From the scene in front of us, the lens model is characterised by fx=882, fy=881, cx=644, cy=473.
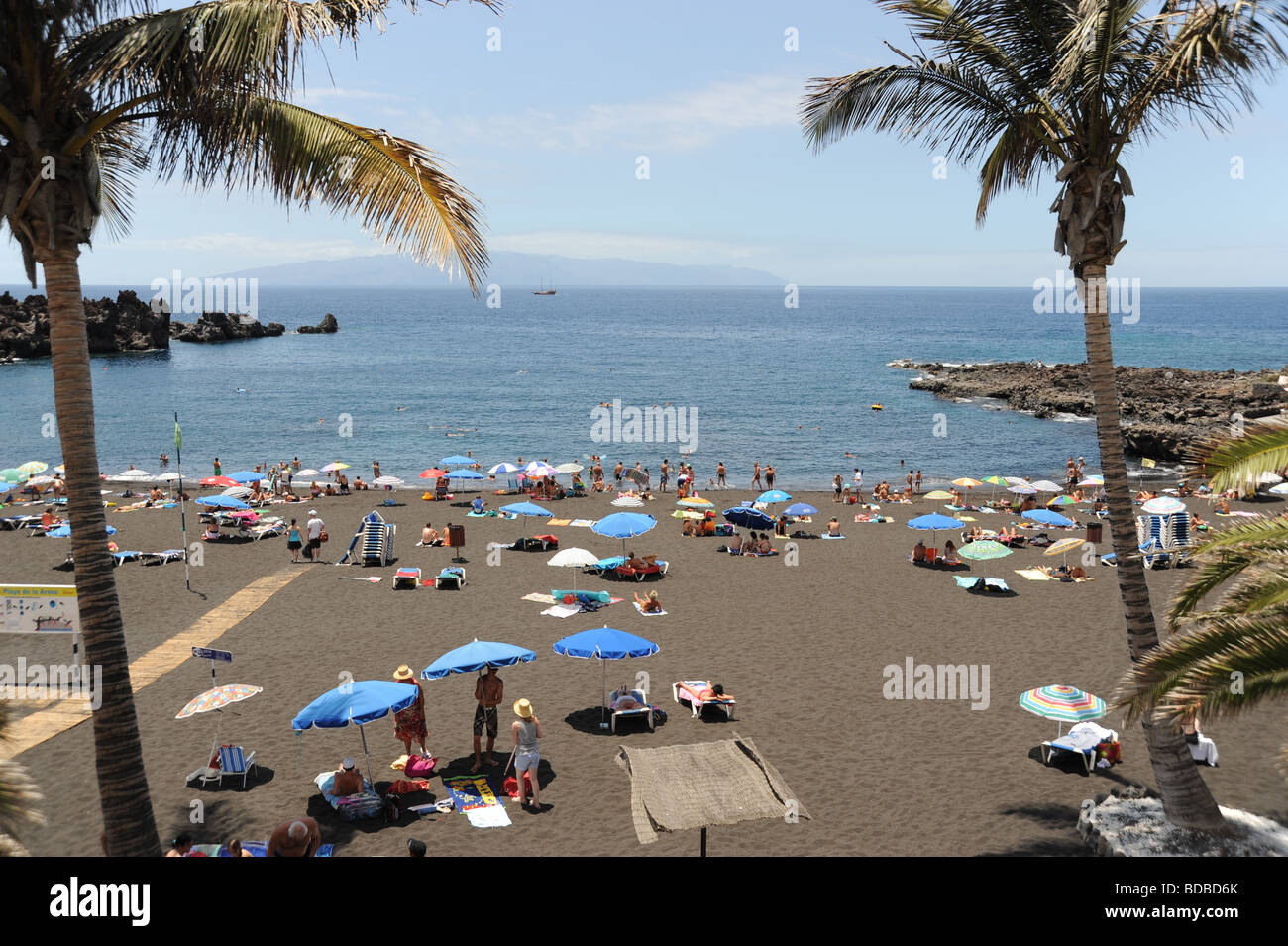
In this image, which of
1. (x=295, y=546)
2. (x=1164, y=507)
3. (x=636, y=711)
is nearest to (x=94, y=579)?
(x=636, y=711)

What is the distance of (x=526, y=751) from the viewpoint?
12.0 meters

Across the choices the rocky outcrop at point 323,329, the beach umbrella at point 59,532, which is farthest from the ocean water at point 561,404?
the beach umbrella at point 59,532

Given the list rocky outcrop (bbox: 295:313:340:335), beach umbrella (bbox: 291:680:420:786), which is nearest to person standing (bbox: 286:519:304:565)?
beach umbrella (bbox: 291:680:420:786)

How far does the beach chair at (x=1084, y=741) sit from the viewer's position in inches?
507

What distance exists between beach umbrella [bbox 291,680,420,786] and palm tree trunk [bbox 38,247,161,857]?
10.4 ft

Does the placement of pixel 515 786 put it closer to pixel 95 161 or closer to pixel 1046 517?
pixel 95 161

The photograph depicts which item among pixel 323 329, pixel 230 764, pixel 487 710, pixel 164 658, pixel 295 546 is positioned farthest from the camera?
pixel 323 329

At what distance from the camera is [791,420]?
7481cm

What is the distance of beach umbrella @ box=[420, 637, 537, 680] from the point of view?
13.5 m

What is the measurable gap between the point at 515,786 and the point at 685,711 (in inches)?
150

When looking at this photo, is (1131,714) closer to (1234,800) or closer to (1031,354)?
(1234,800)
